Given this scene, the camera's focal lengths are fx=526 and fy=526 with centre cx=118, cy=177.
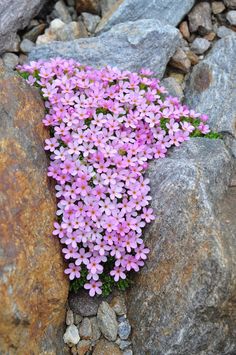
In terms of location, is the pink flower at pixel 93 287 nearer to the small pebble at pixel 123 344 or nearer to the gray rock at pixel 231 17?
the small pebble at pixel 123 344

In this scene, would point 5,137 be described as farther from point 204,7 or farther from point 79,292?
point 204,7

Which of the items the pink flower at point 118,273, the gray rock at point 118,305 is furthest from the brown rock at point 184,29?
the gray rock at point 118,305

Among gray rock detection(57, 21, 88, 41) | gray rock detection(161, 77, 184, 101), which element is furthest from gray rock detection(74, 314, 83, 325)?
gray rock detection(57, 21, 88, 41)

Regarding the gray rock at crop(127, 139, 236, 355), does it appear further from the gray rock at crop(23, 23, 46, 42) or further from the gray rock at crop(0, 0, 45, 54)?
the gray rock at crop(23, 23, 46, 42)

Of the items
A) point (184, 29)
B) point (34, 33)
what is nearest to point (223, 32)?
point (184, 29)

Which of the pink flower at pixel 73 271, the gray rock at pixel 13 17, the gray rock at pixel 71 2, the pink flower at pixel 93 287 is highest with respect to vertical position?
the gray rock at pixel 13 17
